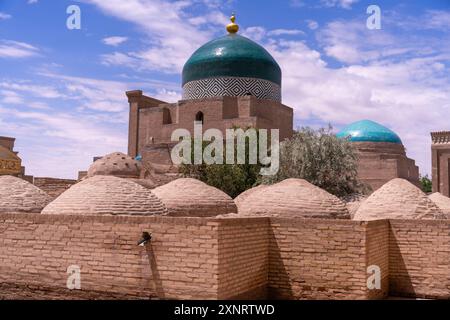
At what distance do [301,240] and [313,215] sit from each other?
73.2 inches

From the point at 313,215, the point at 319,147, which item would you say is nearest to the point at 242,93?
the point at 319,147

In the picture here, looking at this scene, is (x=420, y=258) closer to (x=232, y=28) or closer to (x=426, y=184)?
(x=232, y=28)

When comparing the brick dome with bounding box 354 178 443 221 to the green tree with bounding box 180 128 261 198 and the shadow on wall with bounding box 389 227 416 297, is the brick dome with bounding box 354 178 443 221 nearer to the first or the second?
the shadow on wall with bounding box 389 227 416 297

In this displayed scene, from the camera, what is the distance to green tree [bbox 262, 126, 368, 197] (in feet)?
64.0

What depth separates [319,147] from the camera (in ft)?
65.0

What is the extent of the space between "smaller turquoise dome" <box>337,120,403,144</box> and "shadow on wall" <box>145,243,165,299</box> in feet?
78.8

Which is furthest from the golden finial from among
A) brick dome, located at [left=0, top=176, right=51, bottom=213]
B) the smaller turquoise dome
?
brick dome, located at [left=0, top=176, right=51, bottom=213]

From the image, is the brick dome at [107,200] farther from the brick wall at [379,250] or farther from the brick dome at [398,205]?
the brick dome at [398,205]

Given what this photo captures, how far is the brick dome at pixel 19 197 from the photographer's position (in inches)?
419

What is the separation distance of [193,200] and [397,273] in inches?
166
